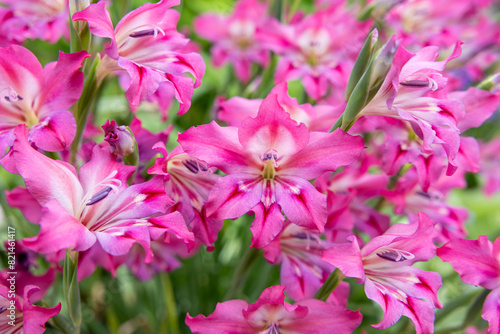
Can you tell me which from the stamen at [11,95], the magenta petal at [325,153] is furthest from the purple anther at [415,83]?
the stamen at [11,95]

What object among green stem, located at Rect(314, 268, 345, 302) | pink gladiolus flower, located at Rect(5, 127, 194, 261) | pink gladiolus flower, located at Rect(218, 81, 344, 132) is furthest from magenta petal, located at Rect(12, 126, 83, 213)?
green stem, located at Rect(314, 268, 345, 302)

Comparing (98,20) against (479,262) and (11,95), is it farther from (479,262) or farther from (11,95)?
(479,262)

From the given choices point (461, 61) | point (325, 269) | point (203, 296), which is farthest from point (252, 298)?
point (461, 61)

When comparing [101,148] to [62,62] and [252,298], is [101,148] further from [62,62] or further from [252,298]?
[252,298]

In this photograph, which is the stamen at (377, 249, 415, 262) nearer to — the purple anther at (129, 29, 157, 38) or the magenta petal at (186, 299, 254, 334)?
the magenta petal at (186, 299, 254, 334)

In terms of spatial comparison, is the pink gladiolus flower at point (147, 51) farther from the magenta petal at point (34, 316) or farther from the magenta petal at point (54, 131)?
the magenta petal at point (34, 316)

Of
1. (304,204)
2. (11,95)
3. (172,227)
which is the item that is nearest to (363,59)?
(304,204)
